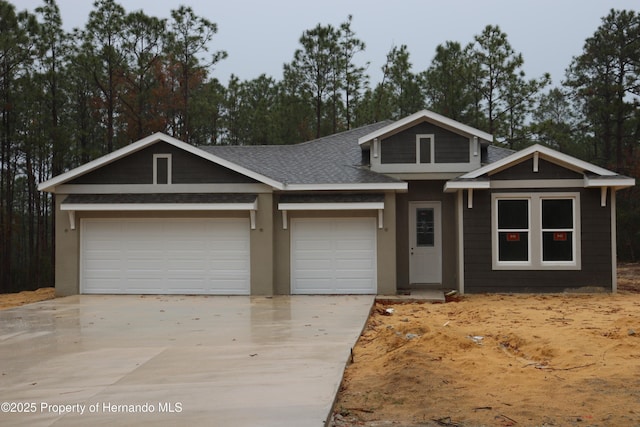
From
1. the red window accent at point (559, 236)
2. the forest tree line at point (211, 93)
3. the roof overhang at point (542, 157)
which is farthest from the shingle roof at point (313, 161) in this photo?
the forest tree line at point (211, 93)

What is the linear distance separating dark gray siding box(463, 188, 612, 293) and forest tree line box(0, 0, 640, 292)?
12.8m

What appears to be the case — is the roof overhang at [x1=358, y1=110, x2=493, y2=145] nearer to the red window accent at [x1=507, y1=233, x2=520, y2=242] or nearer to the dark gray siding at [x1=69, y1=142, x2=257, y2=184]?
the red window accent at [x1=507, y1=233, x2=520, y2=242]

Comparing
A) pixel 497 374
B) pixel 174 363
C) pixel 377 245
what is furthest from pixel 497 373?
pixel 377 245

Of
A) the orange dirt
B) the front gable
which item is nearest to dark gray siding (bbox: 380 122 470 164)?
the front gable

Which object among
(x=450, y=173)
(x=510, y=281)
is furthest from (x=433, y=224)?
(x=510, y=281)

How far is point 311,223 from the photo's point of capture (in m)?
15.2

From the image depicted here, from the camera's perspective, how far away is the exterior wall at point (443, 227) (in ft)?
52.5

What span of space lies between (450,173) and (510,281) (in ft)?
9.92

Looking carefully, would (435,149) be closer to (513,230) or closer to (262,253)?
(513,230)

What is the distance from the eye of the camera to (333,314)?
11.5 metres

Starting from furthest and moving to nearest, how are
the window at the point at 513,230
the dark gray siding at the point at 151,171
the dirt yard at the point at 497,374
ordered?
the dark gray siding at the point at 151,171 → the window at the point at 513,230 → the dirt yard at the point at 497,374

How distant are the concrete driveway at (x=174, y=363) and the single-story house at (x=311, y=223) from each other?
8.15 feet

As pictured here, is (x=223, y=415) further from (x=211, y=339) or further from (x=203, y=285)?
(x=203, y=285)

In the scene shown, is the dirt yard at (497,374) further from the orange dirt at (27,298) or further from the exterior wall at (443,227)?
the orange dirt at (27,298)
